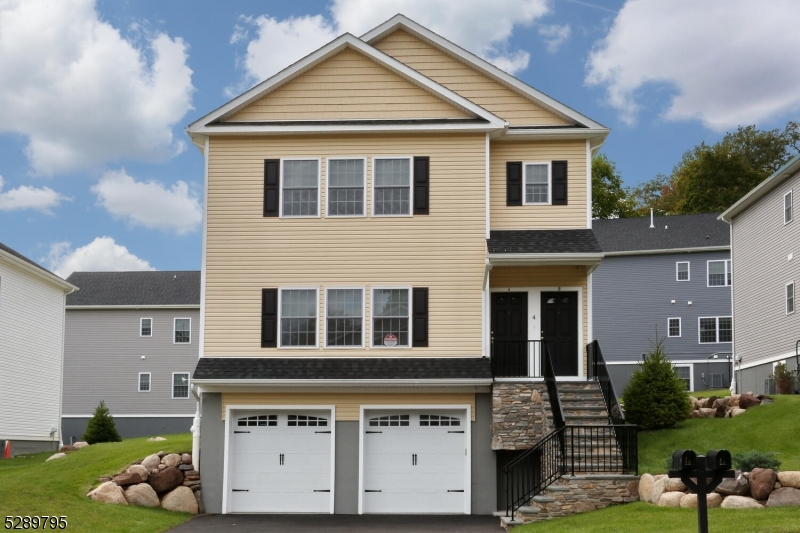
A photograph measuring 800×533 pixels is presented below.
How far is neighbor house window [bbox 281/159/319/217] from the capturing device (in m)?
23.4

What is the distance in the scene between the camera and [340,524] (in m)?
20.5

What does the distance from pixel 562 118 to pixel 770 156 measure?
40857 millimetres

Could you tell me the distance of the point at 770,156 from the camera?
60.6 m

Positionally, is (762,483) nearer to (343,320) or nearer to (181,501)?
(343,320)

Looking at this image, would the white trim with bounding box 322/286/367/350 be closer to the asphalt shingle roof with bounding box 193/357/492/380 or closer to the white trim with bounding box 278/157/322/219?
the asphalt shingle roof with bounding box 193/357/492/380

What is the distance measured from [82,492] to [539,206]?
1185 cm

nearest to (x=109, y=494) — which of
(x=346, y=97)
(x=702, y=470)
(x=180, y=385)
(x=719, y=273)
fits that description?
(x=346, y=97)

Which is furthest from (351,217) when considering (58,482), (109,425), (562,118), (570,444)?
(109,425)

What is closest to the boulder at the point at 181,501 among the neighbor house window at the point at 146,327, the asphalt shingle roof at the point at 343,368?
the asphalt shingle roof at the point at 343,368

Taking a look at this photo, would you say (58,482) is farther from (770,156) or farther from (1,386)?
(770,156)

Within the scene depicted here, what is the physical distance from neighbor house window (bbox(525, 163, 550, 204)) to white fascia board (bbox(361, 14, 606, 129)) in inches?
52.5

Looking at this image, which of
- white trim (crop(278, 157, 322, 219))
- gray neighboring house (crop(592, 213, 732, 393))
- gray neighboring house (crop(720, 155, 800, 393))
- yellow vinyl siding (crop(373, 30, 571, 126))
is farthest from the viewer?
gray neighboring house (crop(592, 213, 732, 393))

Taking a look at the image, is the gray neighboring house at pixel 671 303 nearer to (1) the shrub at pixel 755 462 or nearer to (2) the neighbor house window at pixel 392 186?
(2) the neighbor house window at pixel 392 186

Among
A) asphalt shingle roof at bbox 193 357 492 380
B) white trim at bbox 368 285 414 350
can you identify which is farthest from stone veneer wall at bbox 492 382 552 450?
white trim at bbox 368 285 414 350
